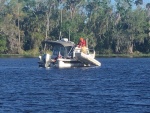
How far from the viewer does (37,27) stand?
142 m

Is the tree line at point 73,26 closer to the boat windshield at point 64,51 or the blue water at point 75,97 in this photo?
the boat windshield at point 64,51

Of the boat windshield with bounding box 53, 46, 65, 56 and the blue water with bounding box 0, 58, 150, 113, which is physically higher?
the boat windshield with bounding box 53, 46, 65, 56

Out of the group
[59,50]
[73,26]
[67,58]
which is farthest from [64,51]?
[73,26]

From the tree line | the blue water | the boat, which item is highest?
the tree line

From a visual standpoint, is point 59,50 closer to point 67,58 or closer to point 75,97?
point 67,58

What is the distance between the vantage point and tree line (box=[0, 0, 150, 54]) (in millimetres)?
137625

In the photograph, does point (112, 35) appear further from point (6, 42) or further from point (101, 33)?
point (6, 42)

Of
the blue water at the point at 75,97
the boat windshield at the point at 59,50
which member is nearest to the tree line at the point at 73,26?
the boat windshield at the point at 59,50

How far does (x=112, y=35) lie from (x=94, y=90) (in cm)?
9703

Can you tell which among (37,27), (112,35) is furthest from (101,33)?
(37,27)

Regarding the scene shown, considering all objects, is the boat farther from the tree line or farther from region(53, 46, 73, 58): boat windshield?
the tree line

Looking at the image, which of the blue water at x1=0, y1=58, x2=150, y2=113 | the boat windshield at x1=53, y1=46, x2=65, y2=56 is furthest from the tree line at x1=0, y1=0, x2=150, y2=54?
the blue water at x1=0, y1=58, x2=150, y2=113

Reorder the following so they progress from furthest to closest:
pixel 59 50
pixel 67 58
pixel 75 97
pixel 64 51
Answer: pixel 59 50 → pixel 64 51 → pixel 67 58 → pixel 75 97

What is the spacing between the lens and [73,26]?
472 ft
